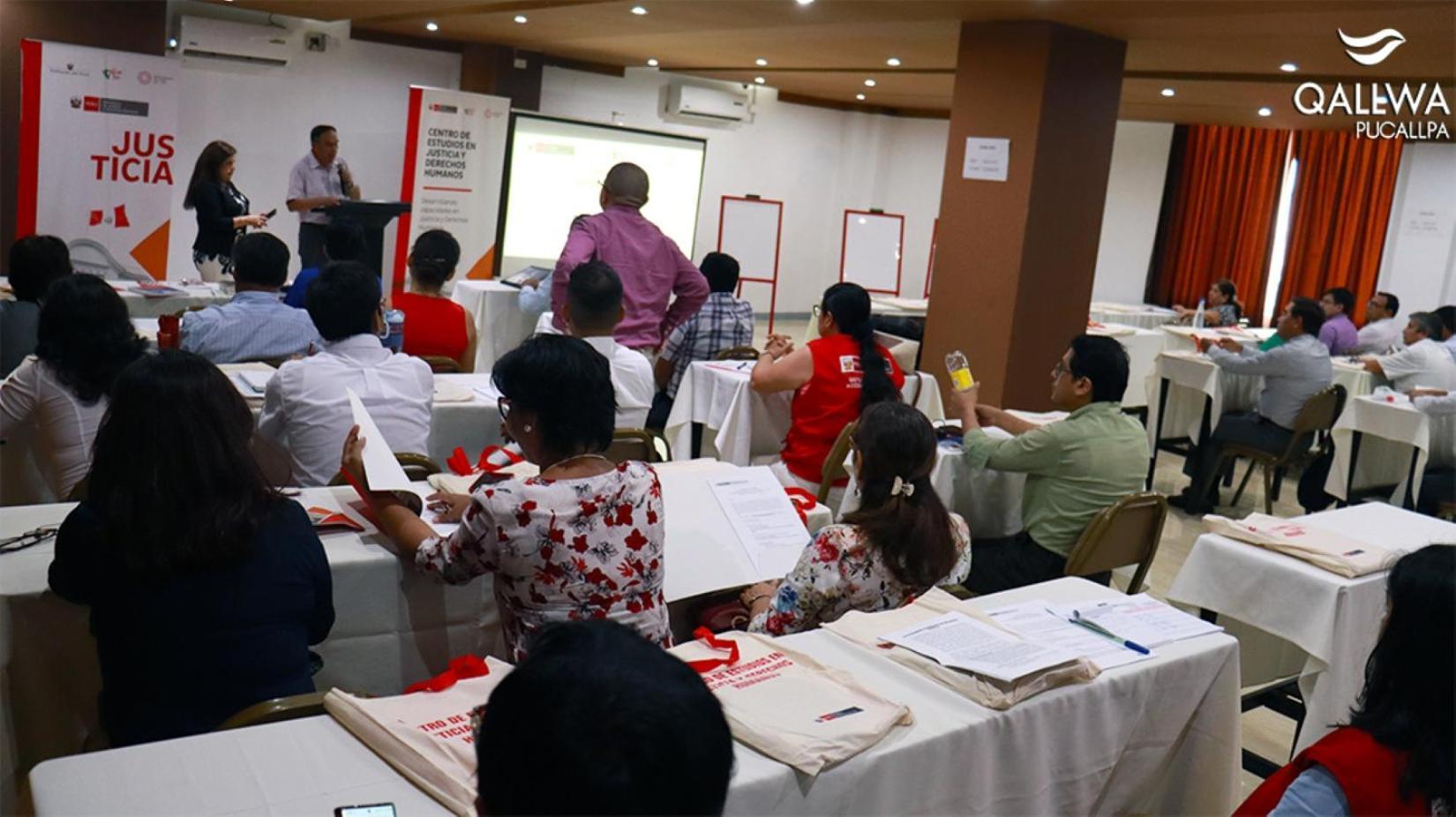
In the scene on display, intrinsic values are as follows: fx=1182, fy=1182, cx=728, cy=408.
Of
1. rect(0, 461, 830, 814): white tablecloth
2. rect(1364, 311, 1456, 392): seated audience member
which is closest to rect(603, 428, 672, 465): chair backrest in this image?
rect(0, 461, 830, 814): white tablecloth

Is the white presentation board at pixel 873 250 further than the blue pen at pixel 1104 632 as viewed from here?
Yes

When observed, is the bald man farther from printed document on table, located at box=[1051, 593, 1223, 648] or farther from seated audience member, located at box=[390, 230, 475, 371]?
printed document on table, located at box=[1051, 593, 1223, 648]

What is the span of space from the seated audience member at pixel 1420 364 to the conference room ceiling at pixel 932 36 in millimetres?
1459

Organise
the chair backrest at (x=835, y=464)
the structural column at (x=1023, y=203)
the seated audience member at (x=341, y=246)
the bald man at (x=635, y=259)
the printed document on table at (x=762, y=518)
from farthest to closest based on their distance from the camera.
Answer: the structural column at (x=1023, y=203)
the bald man at (x=635, y=259)
the seated audience member at (x=341, y=246)
the chair backrest at (x=835, y=464)
the printed document on table at (x=762, y=518)

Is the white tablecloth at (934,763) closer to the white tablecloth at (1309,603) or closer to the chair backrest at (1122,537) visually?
the chair backrest at (1122,537)

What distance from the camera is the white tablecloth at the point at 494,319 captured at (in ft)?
24.0

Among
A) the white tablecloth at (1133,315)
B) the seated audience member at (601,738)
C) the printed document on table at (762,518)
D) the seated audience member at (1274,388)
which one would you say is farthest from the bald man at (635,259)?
the white tablecloth at (1133,315)

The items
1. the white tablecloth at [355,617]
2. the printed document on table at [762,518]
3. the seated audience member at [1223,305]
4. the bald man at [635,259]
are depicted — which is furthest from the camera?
the seated audience member at [1223,305]

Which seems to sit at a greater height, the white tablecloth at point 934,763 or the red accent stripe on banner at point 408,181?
the red accent stripe on banner at point 408,181

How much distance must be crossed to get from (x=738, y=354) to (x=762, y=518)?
2690 mm

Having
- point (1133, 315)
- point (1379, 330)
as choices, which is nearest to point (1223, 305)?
point (1133, 315)

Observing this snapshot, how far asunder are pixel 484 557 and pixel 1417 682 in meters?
1.45

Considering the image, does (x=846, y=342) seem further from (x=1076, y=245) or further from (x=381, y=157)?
(x=381, y=157)

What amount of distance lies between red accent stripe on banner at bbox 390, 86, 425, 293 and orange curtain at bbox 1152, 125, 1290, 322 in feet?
26.0
